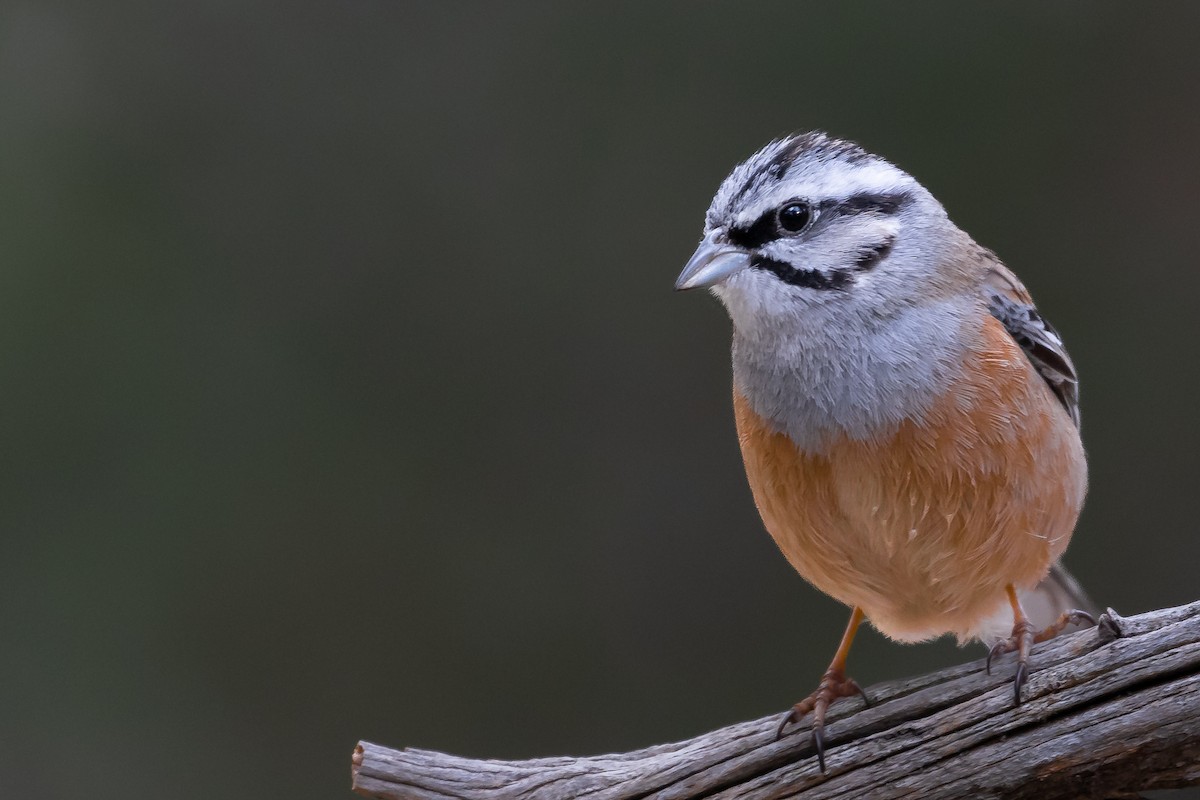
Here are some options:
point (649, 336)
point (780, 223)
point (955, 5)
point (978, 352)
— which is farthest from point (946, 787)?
point (955, 5)

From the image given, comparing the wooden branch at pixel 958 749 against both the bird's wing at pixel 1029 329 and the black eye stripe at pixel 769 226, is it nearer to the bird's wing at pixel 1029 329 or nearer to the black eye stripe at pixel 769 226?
the bird's wing at pixel 1029 329

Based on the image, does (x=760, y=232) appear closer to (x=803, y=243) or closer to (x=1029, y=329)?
(x=803, y=243)

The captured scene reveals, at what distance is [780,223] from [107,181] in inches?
117

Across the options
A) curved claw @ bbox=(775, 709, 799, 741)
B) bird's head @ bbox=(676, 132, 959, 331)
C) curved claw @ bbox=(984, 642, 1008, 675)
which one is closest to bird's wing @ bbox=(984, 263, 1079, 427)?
bird's head @ bbox=(676, 132, 959, 331)

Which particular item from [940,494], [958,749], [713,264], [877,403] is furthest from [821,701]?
[713,264]

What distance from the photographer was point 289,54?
4.93 m

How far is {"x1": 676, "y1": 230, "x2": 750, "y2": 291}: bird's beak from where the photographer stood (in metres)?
2.98

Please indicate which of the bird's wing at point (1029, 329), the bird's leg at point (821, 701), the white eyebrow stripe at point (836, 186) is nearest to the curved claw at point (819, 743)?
the bird's leg at point (821, 701)

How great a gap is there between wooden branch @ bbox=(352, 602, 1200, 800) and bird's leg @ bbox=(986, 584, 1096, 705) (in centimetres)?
2

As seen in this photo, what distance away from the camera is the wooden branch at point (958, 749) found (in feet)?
8.68

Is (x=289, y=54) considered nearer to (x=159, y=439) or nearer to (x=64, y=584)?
(x=159, y=439)

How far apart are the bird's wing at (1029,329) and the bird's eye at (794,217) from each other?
568 millimetres

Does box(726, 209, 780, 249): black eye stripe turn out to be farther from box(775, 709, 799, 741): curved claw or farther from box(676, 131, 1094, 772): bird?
box(775, 709, 799, 741): curved claw

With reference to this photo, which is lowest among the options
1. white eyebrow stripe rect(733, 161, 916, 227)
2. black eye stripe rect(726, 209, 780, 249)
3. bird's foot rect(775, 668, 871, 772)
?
bird's foot rect(775, 668, 871, 772)
